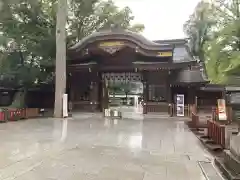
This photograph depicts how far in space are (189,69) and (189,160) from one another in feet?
50.3

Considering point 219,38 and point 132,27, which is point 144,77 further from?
point 132,27

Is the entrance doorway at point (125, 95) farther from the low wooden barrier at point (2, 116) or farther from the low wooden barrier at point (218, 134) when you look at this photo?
the low wooden barrier at point (218, 134)

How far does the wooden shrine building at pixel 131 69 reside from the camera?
20.0 m

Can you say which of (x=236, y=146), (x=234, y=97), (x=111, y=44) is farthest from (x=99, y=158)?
(x=111, y=44)

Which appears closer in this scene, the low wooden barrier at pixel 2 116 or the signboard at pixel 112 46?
the low wooden barrier at pixel 2 116

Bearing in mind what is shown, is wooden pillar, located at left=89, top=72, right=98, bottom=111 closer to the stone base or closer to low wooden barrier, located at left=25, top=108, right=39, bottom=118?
low wooden barrier, located at left=25, top=108, right=39, bottom=118

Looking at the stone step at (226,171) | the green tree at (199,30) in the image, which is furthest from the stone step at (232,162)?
the green tree at (199,30)

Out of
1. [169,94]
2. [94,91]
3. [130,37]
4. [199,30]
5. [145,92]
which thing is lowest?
[169,94]

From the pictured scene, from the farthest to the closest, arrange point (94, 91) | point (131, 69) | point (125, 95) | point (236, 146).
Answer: point (125, 95) < point (94, 91) < point (131, 69) < point (236, 146)

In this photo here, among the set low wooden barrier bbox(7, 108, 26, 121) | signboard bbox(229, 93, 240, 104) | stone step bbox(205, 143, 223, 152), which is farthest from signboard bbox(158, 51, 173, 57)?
stone step bbox(205, 143, 223, 152)

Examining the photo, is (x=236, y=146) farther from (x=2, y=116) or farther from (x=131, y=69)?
(x=131, y=69)

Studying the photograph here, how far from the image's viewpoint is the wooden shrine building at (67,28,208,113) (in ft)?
65.7

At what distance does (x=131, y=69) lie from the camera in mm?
20953

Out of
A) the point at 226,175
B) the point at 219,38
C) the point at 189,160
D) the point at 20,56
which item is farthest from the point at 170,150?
the point at 20,56
